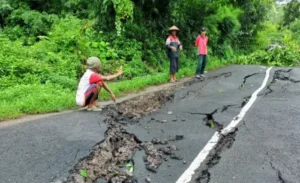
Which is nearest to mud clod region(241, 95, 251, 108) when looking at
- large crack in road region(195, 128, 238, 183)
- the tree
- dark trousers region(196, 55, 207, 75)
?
large crack in road region(195, 128, 238, 183)

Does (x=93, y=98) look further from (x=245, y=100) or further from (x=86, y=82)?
(x=245, y=100)

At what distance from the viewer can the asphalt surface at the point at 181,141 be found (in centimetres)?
429

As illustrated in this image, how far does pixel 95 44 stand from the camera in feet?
40.2

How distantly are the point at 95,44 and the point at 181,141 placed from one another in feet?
25.0

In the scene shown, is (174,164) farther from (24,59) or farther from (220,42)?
(220,42)

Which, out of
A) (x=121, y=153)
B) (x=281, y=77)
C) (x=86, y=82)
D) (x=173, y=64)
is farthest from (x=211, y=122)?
(x=281, y=77)

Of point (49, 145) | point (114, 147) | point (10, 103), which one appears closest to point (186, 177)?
point (114, 147)

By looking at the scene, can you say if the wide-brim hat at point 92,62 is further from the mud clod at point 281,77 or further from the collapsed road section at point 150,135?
the mud clod at point 281,77

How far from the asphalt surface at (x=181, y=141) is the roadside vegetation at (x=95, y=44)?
1.58 meters

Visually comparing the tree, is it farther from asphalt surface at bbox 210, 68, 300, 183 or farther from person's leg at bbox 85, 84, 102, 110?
person's leg at bbox 85, 84, 102, 110

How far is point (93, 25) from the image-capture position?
44.9ft

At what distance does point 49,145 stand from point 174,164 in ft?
6.02

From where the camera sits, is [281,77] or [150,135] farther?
[281,77]

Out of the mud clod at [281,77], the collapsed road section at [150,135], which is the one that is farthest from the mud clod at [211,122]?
the mud clod at [281,77]
